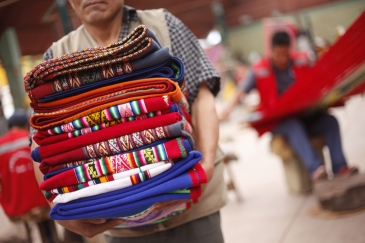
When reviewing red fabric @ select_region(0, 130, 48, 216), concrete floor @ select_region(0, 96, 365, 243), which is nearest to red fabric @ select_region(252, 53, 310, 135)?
concrete floor @ select_region(0, 96, 365, 243)

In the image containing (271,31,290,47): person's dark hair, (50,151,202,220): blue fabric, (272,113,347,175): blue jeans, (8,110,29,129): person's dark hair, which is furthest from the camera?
(271,31,290,47): person's dark hair

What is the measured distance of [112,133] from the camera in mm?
1007

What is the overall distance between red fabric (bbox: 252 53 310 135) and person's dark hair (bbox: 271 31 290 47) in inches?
6.2

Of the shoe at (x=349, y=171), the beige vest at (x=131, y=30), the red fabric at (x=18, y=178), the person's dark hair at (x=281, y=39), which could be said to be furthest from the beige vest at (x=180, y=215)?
the person's dark hair at (x=281, y=39)

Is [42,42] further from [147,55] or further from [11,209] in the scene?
[11,209]

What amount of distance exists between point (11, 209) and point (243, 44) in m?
18.0

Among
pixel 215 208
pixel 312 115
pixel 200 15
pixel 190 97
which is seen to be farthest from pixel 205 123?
pixel 200 15

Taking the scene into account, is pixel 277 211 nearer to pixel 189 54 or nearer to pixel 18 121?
pixel 18 121

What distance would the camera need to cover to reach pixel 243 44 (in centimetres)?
2045

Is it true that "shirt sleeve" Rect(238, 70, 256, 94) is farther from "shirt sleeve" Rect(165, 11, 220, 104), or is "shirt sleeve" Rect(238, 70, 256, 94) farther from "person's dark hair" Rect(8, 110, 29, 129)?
"shirt sleeve" Rect(165, 11, 220, 104)

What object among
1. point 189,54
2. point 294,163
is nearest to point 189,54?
point 189,54

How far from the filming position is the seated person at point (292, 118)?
3.35 meters

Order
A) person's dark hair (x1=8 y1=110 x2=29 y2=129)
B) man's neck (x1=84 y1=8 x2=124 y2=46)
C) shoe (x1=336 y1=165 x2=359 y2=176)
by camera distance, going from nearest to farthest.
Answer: man's neck (x1=84 y1=8 x2=124 y2=46) → shoe (x1=336 y1=165 x2=359 y2=176) → person's dark hair (x1=8 y1=110 x2=29 y2=129)

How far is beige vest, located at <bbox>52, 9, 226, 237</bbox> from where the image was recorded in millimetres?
1269
